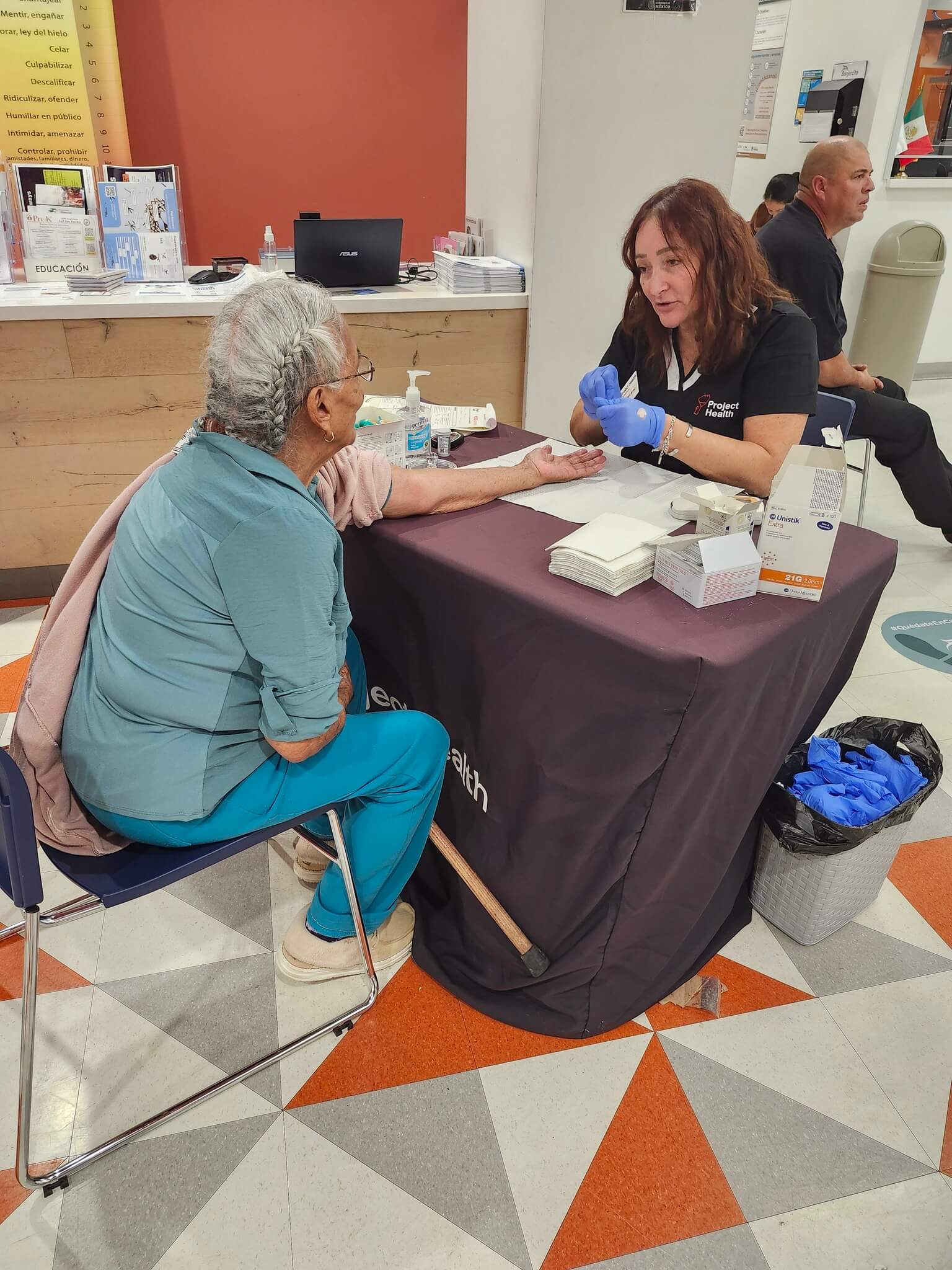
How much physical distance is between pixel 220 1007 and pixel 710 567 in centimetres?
125

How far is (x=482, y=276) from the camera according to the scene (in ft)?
10.5

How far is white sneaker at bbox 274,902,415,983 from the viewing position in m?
1.70

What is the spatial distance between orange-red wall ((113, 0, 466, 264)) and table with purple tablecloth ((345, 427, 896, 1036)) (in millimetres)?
3926

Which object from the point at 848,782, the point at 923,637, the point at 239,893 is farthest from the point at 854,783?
the point at 923,637

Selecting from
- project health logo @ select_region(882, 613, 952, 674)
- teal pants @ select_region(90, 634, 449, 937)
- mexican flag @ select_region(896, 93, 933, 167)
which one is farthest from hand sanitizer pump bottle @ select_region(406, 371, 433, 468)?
mexican flag @ select_region(896, 93, 933, 167)

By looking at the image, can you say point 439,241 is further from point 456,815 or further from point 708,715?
point 708,715

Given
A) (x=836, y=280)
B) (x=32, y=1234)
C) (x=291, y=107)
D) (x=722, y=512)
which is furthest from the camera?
(x=291, y=107)

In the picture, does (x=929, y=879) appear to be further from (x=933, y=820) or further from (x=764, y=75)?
(x=764, y=75)

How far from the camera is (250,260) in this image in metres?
4.98

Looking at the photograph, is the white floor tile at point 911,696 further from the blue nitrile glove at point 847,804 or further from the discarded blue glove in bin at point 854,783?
the blue nitrile glove at point 847,804

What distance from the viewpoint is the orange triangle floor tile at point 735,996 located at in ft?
5.41

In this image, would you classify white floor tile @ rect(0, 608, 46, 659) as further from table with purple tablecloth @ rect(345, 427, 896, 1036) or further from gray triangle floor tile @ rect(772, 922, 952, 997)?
gray triangle floor tile @ rect(772, 922, 952, 997)

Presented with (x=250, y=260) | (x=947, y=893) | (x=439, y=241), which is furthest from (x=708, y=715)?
(x=250, y=260)

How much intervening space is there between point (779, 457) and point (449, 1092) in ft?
4.74
